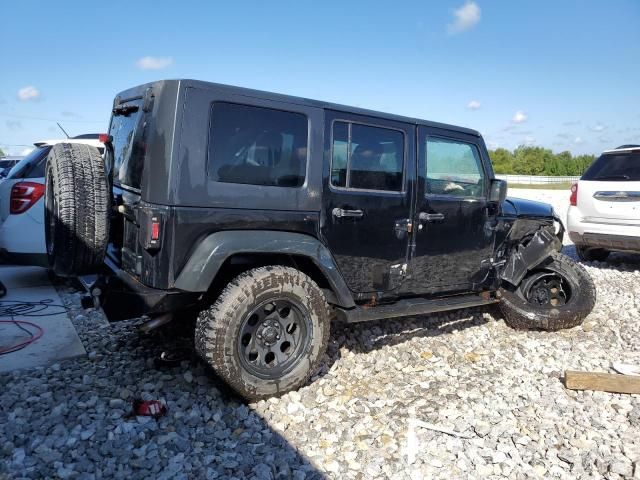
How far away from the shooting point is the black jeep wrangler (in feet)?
9.82

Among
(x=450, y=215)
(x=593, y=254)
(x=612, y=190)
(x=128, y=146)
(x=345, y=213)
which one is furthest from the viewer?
(x=593, y=254)

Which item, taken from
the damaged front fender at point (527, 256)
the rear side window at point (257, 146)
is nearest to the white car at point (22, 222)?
the rear side window at point (257, 146)

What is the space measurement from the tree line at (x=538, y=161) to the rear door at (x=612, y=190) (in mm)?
74632

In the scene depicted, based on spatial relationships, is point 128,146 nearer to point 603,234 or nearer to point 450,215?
point 450,215

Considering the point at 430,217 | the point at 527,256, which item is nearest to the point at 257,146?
the point at 430,217

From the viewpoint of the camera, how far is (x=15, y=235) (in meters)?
5.44

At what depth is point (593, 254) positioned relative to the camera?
27.3 ft

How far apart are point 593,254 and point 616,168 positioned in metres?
1.81

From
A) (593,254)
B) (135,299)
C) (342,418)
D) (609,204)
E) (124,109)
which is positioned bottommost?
(342,418)

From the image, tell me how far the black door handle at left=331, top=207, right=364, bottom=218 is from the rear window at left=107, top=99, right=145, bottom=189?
1.32m

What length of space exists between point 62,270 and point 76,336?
4.17 feet

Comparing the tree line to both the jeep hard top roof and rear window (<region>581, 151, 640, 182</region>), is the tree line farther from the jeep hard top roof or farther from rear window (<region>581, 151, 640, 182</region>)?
the jeep hard top roof

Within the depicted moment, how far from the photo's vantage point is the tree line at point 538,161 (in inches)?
3137

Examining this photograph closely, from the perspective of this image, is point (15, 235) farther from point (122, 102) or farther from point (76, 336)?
point (122, 102)
